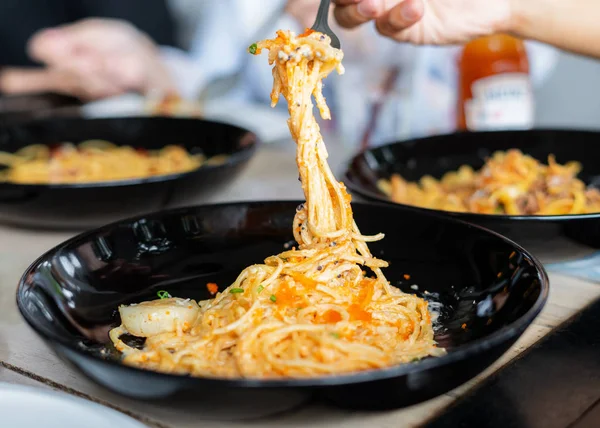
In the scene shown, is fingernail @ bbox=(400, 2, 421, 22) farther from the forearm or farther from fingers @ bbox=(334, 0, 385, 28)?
the forearm

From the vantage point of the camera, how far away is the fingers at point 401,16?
5.54 ft

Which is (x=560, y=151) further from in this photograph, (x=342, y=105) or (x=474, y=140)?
(x=342, y=105)

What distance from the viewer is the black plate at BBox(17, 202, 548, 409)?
0.87 meters

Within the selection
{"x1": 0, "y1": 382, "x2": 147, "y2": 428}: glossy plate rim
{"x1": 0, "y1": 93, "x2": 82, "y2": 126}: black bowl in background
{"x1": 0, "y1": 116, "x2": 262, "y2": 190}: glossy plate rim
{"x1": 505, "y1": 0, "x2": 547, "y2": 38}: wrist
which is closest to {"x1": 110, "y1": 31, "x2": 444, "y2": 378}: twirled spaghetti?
{"x1": 0, "y1": 382, "x2": 147, "y2": 428}: glossy plate rim

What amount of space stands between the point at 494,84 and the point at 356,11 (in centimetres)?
106

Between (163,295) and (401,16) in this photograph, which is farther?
(401,16)

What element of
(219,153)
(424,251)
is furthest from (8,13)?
(424,251)

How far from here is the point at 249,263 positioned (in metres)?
1.48

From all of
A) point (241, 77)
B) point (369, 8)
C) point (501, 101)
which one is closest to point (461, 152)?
point (501, 101)

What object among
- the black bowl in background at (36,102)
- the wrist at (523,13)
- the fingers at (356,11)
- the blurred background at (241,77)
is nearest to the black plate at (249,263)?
the fingers at (356,11)

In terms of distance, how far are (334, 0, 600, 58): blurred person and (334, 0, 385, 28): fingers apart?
2 cm

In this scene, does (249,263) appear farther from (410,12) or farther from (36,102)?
(36,102)

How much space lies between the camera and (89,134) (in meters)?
2.69

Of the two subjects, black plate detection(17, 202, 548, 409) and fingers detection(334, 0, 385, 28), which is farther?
fingers detection(334, 0, 385, 28)
